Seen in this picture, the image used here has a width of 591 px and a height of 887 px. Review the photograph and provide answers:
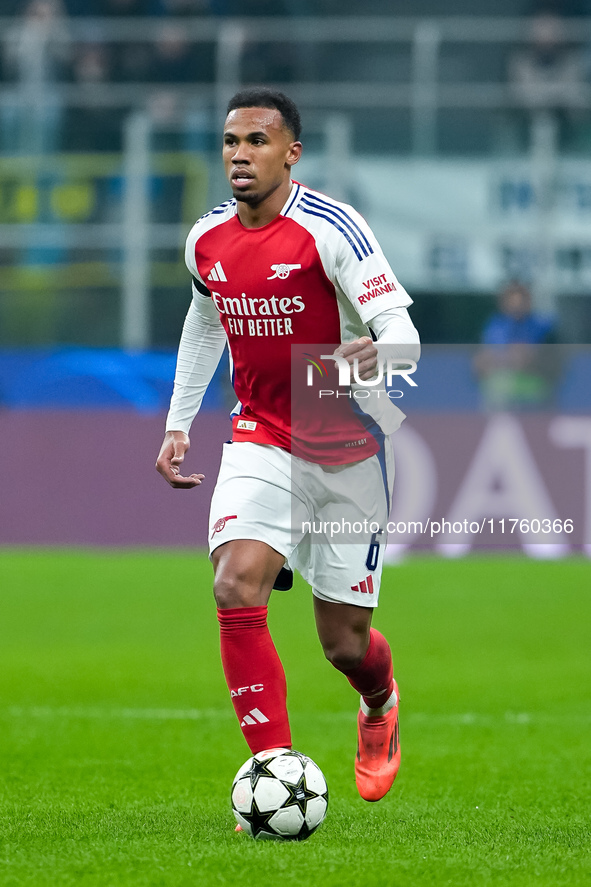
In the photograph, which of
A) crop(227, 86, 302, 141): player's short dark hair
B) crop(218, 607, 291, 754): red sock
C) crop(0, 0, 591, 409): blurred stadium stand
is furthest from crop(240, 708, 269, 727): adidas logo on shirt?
crop(0, 0, 591, 409): blurred stadium stand

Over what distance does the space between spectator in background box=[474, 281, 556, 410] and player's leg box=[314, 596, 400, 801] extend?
7.18 meters

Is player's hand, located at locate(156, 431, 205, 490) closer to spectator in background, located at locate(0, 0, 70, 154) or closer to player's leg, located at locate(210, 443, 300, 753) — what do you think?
player's leg, located at locate(210, 443, 300, 753)

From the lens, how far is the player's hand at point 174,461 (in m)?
4.15

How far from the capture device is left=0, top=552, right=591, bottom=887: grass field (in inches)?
137

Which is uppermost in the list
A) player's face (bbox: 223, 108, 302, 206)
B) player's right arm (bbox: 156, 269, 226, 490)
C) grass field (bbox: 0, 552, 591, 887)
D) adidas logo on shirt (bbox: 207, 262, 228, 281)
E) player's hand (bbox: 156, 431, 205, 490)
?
player's face (bbox: 223, 108, 302, 206)

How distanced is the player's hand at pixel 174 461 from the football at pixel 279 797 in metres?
0.86

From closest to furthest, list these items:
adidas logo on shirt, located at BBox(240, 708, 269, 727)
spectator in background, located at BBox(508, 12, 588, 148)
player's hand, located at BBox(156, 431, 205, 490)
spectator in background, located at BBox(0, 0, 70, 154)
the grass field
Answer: the grass field < adidas logo on shirt, located at BBox(240, 708, 269, 727) < player's hand, located at BBox(156, 431, 205, 490) < spectator in background, located at BBox(0, 0, 70, 154) < spectator in background, located at BBox(508, 12, 588, 148)

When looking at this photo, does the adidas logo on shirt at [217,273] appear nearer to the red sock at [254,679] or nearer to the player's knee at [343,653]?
the red sock at [254,679]

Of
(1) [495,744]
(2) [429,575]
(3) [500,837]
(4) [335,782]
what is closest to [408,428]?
(2) [429,575]

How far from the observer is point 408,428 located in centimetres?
1143

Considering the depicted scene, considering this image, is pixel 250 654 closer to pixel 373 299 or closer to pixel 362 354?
pixel 362 354

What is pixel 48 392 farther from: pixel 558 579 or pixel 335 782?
pixel 335 782

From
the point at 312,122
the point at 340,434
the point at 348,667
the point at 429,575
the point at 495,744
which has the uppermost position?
the point at 312,122

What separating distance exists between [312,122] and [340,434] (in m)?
9.89
